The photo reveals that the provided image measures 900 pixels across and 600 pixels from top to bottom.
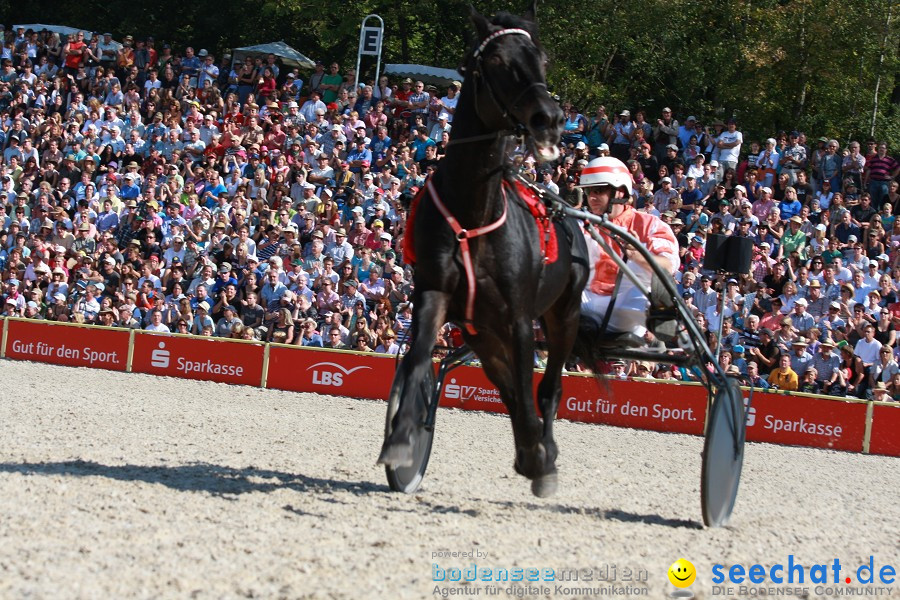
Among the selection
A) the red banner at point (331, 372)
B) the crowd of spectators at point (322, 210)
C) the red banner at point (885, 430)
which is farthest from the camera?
the red banner at point (331, 372)

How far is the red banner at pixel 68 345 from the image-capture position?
15844mm

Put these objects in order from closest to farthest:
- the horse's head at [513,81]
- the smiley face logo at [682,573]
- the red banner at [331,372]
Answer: the smiley face logo at [682,573]
the horse's head at [513,81]
the red banner at [331,372]

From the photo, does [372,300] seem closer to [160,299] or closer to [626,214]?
[160,299]

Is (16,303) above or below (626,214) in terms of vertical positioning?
below

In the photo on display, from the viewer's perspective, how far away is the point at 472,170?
588 centimetres

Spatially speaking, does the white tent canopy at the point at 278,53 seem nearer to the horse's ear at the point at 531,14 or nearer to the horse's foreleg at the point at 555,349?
the horse's foreleg at the point at 555,349

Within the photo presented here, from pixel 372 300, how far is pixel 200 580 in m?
11.5

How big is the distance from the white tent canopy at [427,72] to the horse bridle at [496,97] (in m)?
18.3

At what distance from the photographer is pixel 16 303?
1744 cm

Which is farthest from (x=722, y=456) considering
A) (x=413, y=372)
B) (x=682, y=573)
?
(x=413, y=372)

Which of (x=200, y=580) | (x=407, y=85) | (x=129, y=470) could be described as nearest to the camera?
(x=200, y=580)

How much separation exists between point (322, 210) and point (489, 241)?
11894 mm

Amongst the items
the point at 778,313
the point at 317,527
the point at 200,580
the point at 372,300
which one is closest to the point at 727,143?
the point at 778,313

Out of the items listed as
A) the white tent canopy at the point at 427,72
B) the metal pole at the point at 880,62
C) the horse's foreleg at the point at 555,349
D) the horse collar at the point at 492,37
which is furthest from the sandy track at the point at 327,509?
the white tent canopy at the point at 427,72
